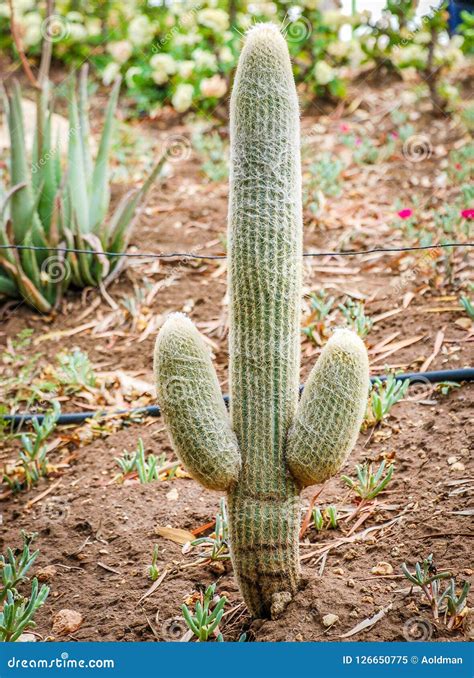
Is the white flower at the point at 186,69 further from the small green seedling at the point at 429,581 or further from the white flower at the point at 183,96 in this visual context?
the small green seedling at the point at 429,581

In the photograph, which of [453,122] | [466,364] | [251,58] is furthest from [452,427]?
[453,122]

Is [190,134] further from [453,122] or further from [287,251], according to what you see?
[287,251]

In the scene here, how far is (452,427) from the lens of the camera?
186 centimetres

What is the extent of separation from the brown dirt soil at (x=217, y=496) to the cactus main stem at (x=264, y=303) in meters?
0.16

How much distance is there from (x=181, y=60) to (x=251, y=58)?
11.6ft

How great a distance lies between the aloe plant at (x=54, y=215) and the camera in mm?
2758

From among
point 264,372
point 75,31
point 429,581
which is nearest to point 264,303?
point 264,372

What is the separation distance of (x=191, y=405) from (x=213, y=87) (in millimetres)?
3438

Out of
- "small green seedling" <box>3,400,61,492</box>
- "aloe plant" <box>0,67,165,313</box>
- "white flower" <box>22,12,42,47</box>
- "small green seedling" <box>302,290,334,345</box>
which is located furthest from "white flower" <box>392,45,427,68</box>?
"small green seedling" <box>3,400,61,492</box>

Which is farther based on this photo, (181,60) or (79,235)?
(181,60)

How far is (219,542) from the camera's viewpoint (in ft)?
5.32

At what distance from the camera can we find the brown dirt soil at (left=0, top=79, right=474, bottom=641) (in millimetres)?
1437

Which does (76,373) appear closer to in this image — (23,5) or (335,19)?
(335,19)

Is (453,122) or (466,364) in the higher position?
(453,122)
